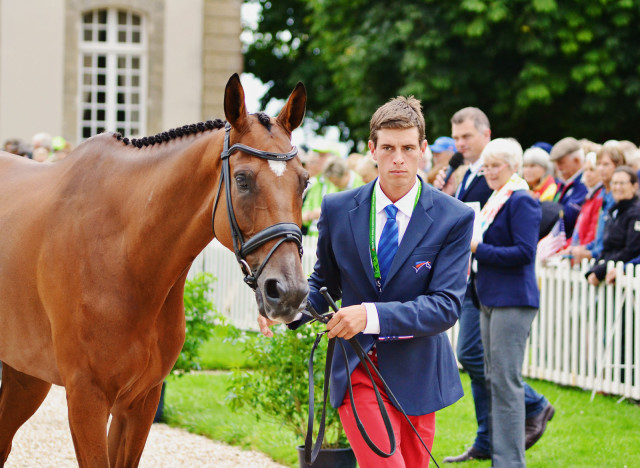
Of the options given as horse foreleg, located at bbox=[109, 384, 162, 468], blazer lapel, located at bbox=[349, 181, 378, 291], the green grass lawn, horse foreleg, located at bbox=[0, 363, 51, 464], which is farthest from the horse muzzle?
the green grass lawn

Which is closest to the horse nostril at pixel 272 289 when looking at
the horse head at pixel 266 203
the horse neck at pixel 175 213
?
the horse head at pixel 266 203

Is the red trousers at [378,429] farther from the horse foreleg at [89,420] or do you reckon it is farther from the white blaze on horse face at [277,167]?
the horse foreleg at [89,420]

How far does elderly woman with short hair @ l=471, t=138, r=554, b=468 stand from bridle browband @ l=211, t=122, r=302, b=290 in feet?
8.32

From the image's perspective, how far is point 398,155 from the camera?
12.1 feet

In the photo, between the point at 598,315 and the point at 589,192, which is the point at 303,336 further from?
the point at 589,192

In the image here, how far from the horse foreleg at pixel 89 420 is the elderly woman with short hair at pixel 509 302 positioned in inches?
110

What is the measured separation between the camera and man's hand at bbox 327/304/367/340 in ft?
11.1

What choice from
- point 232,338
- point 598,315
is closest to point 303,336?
point 232,338

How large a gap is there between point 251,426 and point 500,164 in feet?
9.83

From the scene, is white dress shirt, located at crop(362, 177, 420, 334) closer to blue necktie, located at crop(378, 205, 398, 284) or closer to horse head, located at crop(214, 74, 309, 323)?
blue necktie, located at crop(378, 205, 398, 284)

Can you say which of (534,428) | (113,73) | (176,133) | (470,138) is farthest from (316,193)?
(113,73)

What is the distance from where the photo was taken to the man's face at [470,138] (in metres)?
6.61

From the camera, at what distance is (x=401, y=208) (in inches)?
149

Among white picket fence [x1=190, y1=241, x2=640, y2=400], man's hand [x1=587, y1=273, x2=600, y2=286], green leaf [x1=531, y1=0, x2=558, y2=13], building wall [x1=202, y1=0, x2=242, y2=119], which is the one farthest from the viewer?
building wall [x1=202, y1=0, x2=242, y2=119]
